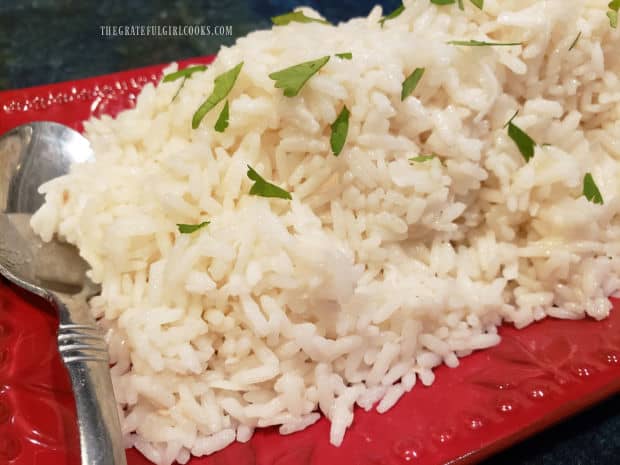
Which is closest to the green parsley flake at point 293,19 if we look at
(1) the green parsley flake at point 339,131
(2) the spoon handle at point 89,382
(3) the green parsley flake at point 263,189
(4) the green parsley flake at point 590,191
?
(1) the green parsley flake at point 339,131

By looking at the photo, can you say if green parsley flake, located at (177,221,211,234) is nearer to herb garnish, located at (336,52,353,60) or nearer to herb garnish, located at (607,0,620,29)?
herb garnish, located at (336,52,353,60)

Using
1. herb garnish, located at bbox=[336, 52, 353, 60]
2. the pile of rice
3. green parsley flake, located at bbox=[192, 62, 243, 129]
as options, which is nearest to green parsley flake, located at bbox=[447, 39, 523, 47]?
the pile of rice

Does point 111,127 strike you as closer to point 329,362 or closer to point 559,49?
point 329,362

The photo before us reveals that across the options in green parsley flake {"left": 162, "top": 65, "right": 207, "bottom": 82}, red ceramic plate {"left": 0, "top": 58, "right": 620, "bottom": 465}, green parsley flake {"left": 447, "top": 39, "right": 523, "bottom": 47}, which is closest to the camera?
red ceramic plate {"left": 0, "top": 58, "right": 620, "bottom": 465}

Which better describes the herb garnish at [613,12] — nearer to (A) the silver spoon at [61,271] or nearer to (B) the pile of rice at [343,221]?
(B) the pile of rice at [343,221]

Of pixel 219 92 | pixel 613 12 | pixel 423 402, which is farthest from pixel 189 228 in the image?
pixel 613 12

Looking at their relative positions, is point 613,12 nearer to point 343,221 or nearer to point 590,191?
point 590,191
